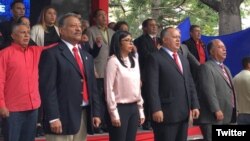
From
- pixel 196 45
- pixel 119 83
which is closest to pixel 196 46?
pixel 196 45

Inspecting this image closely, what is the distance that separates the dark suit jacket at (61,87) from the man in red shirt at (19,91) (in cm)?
43

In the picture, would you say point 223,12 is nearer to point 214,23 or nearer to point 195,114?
point 195,114

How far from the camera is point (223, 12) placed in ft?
40.8

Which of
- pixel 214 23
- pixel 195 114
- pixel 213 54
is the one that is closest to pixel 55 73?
pixel 195 114

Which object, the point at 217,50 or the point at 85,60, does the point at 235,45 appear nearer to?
the point at 217,50

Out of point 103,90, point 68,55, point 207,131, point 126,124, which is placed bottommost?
point 207,131

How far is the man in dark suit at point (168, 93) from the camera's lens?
5.16m

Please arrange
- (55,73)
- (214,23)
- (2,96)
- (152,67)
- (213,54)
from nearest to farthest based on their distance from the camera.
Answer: (55,73)
(2,96)
(152,67)
(213,54)
(214,23)

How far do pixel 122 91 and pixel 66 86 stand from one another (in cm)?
82

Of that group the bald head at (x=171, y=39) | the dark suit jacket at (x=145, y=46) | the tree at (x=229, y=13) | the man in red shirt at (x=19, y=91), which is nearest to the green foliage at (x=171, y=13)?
the tree at (x=229, y=13)

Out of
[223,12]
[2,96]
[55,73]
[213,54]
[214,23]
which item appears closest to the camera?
[55,73]

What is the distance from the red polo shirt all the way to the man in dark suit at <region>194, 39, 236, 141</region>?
2126mm

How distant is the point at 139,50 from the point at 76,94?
3.43 meters

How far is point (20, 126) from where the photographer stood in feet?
15.8
